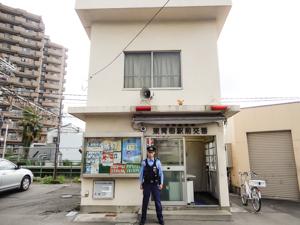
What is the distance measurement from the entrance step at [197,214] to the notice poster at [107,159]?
179 centimetres

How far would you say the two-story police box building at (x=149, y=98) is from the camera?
6.49 metres

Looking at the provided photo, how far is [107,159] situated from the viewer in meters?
6.67

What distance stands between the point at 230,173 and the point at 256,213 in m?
4.45

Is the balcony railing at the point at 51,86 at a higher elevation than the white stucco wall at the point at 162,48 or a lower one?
higher

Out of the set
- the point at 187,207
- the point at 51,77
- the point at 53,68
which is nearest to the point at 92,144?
the point at 187,207

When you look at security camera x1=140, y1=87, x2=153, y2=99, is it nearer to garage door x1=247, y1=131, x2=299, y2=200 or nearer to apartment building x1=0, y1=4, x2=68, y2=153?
garage door x1=247, y1=131, x2=299, y2=200

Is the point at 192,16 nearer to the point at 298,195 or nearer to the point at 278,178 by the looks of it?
the point at 278,178

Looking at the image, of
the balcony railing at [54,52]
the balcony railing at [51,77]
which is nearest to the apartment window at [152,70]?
the balcony railing at [51,77]

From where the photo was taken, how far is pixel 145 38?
24.7 ft

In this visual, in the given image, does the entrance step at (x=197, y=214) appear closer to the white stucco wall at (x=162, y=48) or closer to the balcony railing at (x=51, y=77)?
the white stucco wall at (x=162, y=48)

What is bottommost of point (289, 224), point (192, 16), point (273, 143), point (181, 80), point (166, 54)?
point (289, 224)

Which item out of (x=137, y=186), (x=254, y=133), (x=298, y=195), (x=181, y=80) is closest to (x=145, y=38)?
(x=181, y=80)

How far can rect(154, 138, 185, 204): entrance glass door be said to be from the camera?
657cm

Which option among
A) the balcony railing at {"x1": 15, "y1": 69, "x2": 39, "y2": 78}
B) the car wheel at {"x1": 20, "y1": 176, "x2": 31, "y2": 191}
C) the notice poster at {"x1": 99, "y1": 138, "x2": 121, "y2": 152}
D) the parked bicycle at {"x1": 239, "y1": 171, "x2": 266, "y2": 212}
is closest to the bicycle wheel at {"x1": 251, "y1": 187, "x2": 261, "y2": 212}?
the parked bicycle at {"x1": 239, "y1": 171, "x2": 266, "y2": 212}
